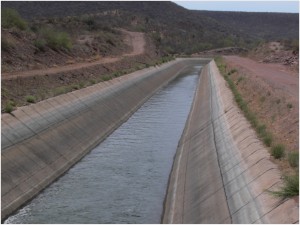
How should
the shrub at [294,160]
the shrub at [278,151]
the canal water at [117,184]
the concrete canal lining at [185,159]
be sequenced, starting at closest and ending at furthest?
the concrete canal lining at [185,159] → the shrub at [294,160] → the shrub at [278,151] → the canal water at [117,184]

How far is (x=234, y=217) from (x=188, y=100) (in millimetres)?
35871

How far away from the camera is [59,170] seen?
68.8ft

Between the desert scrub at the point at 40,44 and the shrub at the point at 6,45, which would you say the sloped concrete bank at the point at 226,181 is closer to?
the shrub at the point at 6,45

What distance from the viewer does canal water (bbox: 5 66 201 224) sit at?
633 inches

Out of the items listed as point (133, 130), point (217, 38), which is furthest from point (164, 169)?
point (217, 38)

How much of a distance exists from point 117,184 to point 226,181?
5.18 metres

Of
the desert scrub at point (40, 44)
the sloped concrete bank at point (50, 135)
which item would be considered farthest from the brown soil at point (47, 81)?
the desert scrub at point (40, 44)

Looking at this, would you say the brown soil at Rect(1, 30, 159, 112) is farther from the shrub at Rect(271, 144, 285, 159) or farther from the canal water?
the shrub at Rect(271, 144, 285, 159)

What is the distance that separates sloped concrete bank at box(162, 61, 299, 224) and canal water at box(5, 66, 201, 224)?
72cm

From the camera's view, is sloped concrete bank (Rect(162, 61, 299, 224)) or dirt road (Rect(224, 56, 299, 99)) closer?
sloped concrete bank (Rect(162, 61, 299, 224))

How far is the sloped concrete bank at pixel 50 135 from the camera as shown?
1770cm

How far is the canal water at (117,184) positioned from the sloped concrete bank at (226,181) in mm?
Result: 717

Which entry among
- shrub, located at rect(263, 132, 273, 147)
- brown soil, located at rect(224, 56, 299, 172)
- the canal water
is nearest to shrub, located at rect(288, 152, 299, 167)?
brown soil, located at rect(224, 56, 299, 172)

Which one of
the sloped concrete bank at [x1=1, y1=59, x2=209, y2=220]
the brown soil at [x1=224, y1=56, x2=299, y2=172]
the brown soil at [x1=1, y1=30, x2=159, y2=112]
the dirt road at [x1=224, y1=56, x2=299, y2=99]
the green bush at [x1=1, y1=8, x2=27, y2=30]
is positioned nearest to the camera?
the brown soil at [x1=224, y1=56, x2=299, y2=172]
